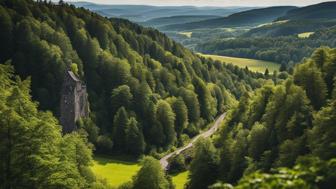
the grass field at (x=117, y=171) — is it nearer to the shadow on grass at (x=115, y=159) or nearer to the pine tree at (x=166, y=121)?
the shadow on grass at (x=115, y=159)

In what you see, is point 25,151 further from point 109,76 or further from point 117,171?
point 109,76

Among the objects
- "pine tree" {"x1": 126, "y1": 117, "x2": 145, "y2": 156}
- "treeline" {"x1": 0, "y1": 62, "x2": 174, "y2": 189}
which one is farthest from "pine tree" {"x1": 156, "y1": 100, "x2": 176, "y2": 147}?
"treeline" {"x1": 0, "y1": 62, "x2": 174, "y2": 189}

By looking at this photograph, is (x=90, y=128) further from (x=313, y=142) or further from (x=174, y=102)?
(x=313, y=142)

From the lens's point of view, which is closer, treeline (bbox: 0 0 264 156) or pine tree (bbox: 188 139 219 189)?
pine tree (bbox: 188 139 219 189)

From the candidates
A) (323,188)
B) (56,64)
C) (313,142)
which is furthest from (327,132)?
(56,64)

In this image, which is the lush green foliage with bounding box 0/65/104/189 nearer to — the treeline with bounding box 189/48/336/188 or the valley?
the valley

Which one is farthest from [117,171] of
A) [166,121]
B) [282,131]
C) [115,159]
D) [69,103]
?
[282,131]
